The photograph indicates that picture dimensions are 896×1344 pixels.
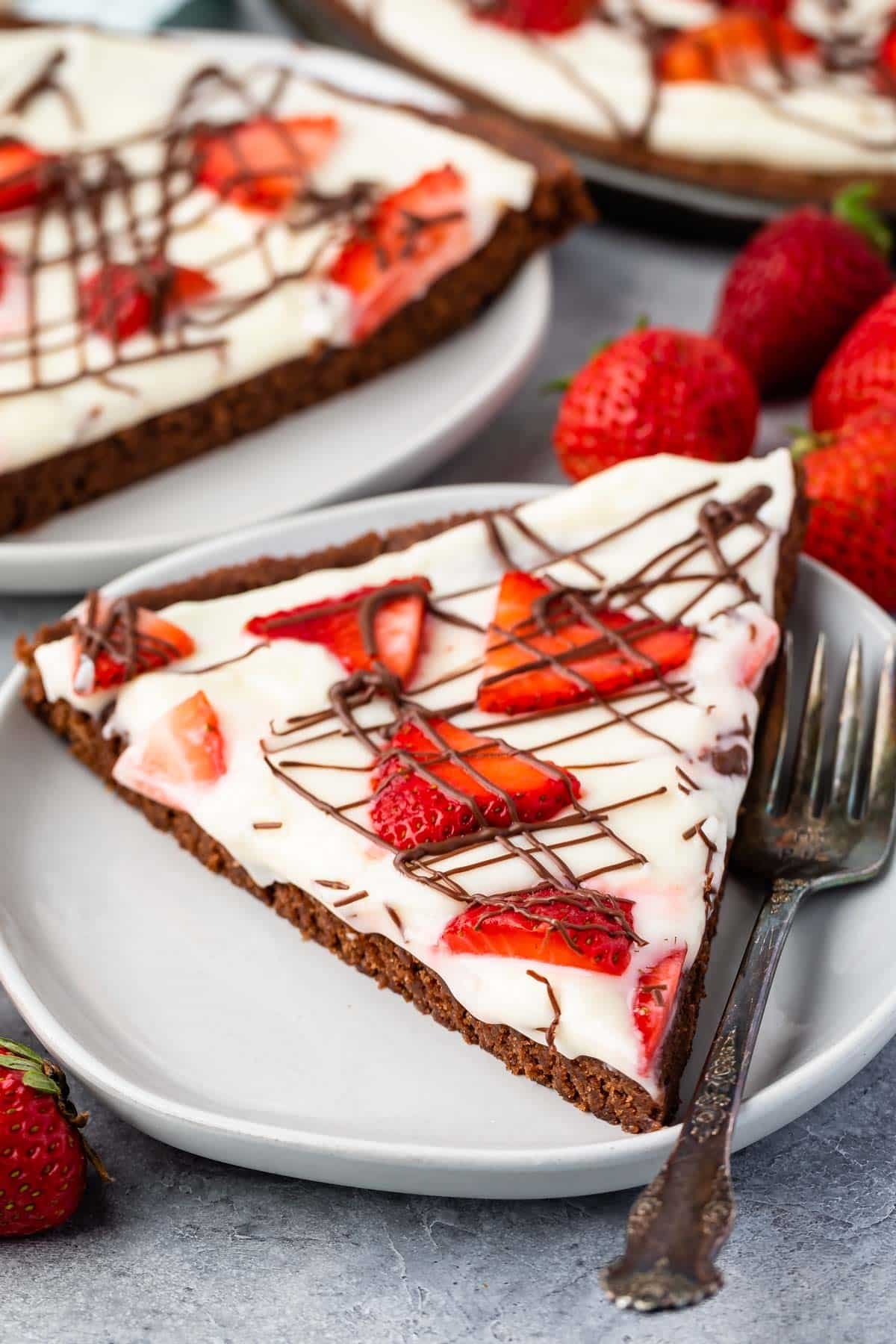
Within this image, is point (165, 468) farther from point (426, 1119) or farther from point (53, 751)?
point (426, 1119)

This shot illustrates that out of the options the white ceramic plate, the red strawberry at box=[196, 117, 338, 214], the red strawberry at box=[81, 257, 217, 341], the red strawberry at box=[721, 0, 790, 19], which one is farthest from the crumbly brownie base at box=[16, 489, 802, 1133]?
the red strawberry at box=[721, 0, 790, 19]

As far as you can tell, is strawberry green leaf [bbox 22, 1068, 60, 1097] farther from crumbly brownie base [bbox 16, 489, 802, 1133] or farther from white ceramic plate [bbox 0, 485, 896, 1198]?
crumbly brownie base [bbox 16, 489, 802, 1133]

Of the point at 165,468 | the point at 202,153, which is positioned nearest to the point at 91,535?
the point at 165,468

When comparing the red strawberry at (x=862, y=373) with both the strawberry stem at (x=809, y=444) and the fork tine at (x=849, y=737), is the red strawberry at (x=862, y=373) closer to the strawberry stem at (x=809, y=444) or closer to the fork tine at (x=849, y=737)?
the strawberry stem at (x=809, y=444)

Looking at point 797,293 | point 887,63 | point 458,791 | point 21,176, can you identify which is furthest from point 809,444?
point 21,176

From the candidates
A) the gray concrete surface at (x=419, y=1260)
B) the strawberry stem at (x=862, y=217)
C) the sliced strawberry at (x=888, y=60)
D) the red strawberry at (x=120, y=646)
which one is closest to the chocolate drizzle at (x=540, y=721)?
the red strawberry at (x=120, y=646)
